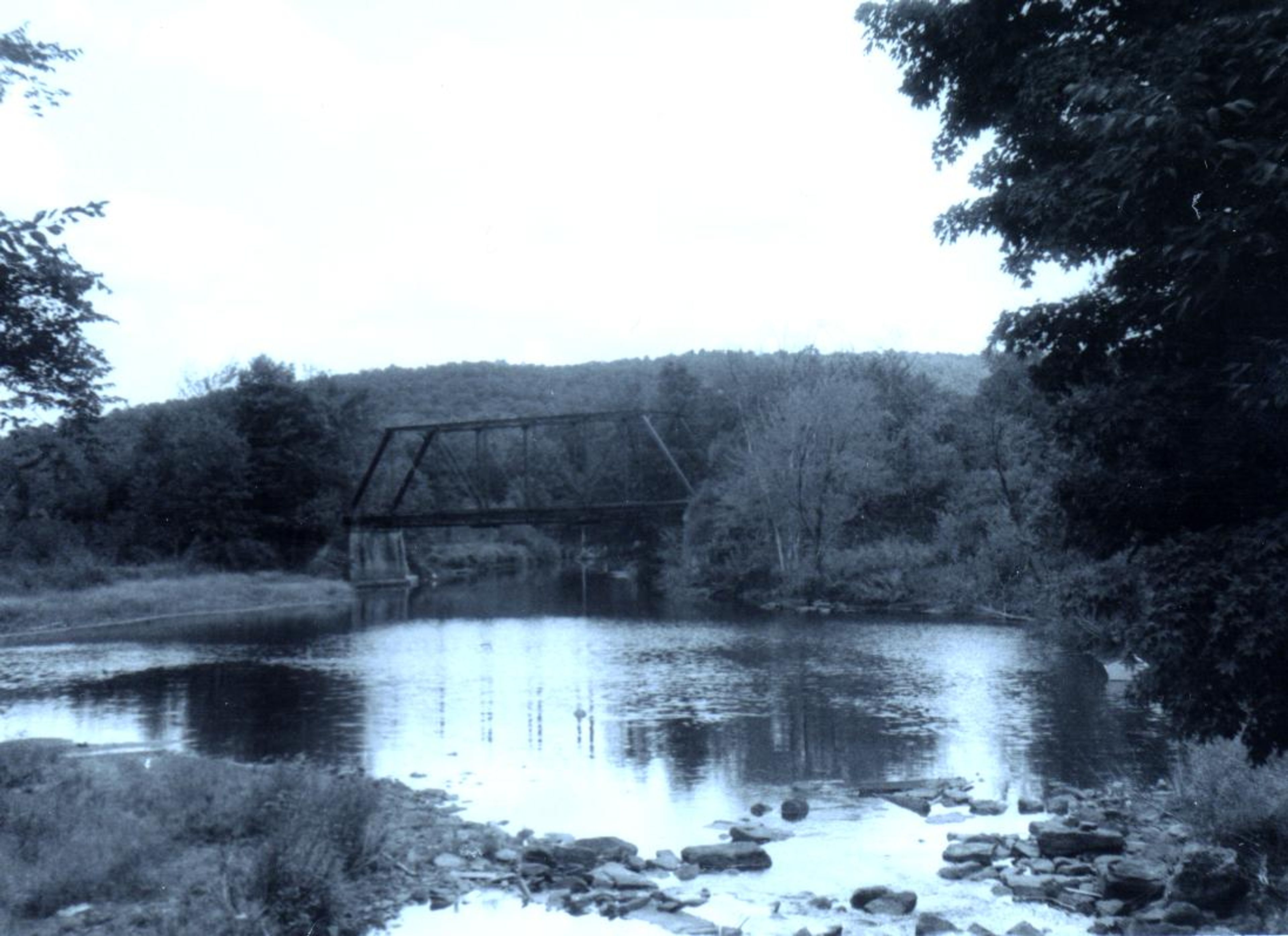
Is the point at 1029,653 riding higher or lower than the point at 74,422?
lower

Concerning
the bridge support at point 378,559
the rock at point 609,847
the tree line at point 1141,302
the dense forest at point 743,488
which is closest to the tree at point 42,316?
the tree line at point 1141,302

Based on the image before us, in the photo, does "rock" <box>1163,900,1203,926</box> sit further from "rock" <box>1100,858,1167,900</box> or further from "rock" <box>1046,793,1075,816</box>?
"rock" <box>1046,793,1075,816</box>

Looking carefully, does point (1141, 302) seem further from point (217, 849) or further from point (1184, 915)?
point (217, 849)

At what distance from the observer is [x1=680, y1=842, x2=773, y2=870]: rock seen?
1401cm

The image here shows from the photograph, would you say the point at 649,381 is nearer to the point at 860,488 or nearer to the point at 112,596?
the point at 860,488

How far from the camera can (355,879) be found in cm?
1276

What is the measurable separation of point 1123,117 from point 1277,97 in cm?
97

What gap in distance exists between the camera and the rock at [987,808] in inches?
649

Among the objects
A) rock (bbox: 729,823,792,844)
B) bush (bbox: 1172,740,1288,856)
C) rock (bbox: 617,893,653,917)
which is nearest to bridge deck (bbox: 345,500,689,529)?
rock (bbox: 729,823,792,844)

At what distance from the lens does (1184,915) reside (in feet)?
37.9

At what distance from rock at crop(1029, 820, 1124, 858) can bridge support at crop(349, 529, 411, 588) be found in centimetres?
7085

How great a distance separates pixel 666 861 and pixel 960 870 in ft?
10.6

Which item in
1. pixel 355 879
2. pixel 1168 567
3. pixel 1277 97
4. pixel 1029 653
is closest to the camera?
pixel 1277 97

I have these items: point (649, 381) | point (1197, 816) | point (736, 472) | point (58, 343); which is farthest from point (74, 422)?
point (649, 381)
